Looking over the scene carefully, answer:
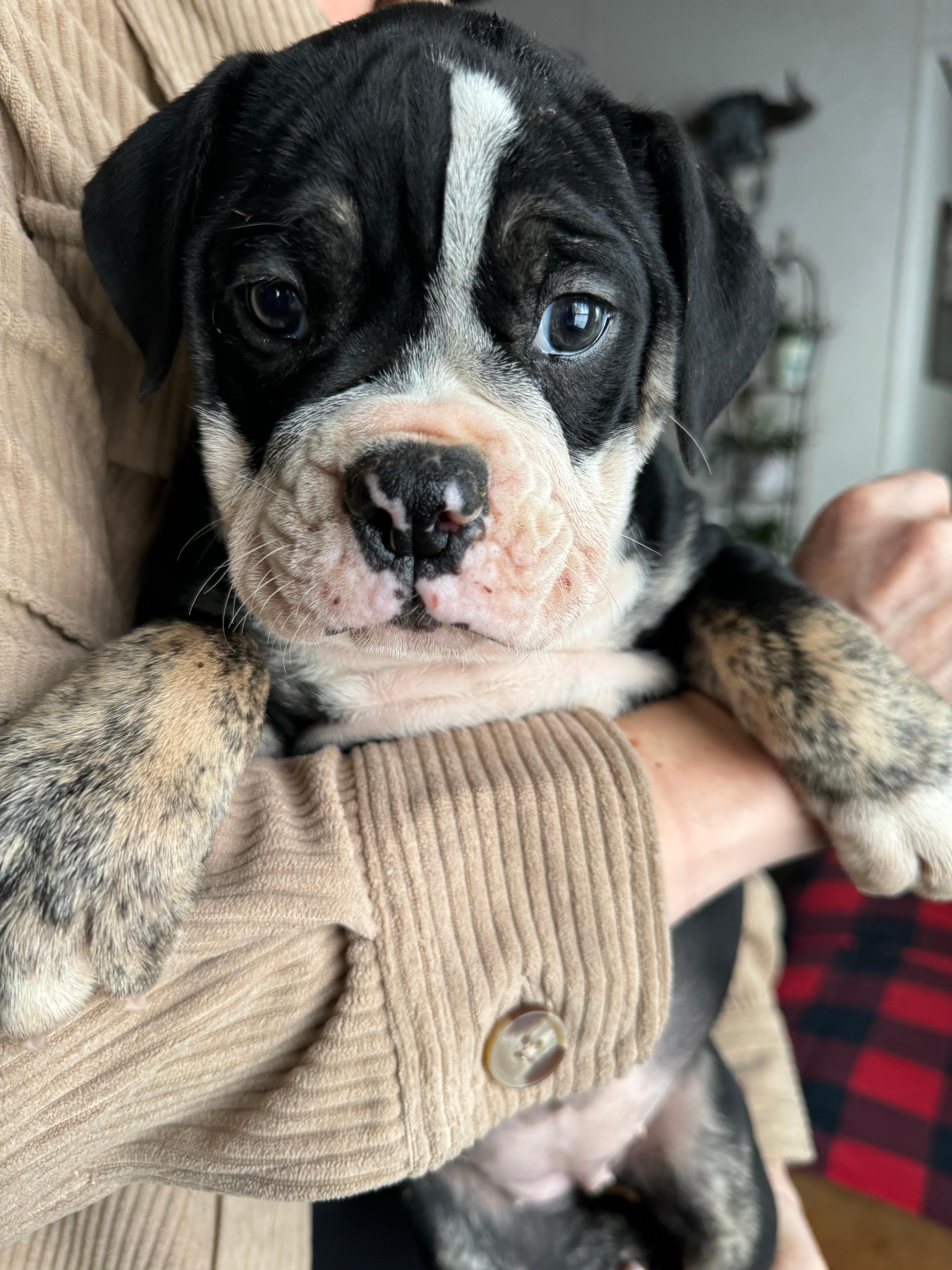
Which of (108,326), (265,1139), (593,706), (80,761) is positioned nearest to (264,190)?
(108,326)

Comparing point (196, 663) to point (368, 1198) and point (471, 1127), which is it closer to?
point (471, 1127)

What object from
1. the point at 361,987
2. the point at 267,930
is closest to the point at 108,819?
the point at 267,930

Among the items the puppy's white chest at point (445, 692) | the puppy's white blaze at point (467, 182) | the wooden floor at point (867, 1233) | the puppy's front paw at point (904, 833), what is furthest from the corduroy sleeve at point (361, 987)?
the wooden floor at point (867, 1233)

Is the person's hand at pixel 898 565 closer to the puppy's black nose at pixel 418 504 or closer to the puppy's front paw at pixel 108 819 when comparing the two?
the puppy's black nose at pixel 418 504

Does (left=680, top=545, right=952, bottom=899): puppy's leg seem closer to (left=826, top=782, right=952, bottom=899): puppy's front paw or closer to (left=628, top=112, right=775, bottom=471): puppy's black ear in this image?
(left=826, top=782, right=952, bottom=899): puppy's front paw

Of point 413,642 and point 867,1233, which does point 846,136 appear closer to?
point 867,1233

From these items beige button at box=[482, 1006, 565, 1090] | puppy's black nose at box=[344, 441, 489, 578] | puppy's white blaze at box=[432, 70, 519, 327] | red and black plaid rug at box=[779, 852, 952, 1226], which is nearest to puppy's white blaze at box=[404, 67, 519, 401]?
puppy's white blaze at box=[432, 70, 519, 327]

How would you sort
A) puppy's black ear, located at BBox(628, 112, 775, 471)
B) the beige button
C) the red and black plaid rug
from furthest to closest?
the red and black plaid rug → puppy's black ear, located at BBox(628, 112, 775, 471) → the beige button
